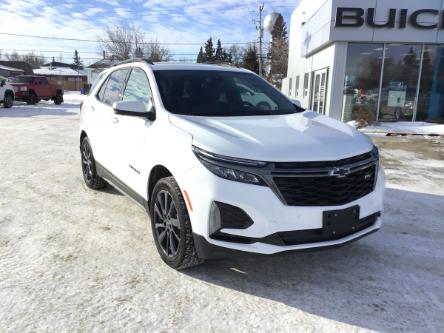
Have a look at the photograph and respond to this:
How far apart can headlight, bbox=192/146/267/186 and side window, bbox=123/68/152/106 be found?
143 centimetres

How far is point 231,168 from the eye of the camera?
2.90 m

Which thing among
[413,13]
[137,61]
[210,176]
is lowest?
[210,176]

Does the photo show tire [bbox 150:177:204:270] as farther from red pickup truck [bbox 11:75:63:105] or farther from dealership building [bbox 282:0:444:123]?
red pickup truck [bbox 11:75:63:105]

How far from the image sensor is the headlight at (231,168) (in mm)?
2871

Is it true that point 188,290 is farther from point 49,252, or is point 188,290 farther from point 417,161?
point 417,161

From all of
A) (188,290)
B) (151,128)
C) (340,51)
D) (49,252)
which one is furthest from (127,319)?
(340,51)

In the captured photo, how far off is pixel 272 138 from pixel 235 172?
0.46m

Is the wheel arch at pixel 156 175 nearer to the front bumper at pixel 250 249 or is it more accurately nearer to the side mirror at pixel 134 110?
the side mirror at pixel 134 110

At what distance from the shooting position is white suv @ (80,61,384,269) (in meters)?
2.88

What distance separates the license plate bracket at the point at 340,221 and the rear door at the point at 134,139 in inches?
65.2

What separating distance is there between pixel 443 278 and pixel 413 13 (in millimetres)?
13851

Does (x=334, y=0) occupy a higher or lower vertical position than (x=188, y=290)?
higher

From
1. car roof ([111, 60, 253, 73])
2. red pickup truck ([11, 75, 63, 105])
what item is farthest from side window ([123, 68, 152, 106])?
red pickup truck ([11, 75, 63, 105])

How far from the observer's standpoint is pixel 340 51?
15.5m
